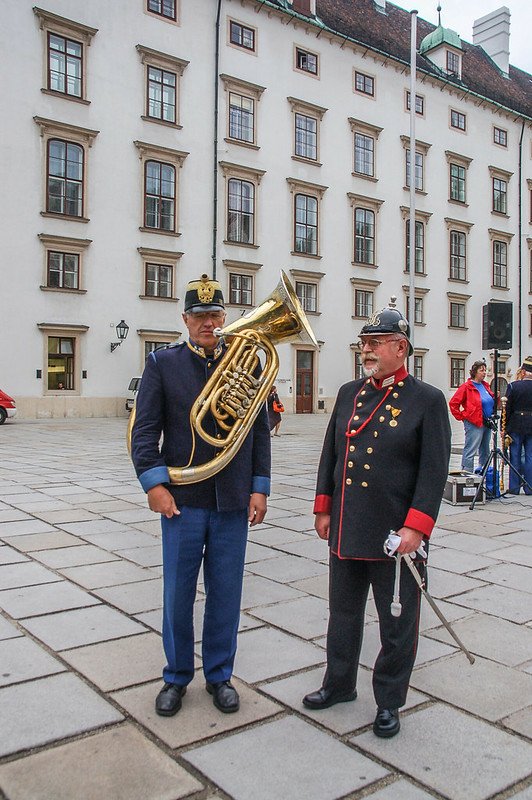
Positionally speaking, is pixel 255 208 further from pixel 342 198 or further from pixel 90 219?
pixel 90 219

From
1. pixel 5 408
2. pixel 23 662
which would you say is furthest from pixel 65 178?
pixel 23 662

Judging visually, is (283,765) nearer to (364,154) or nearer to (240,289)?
(240,289)

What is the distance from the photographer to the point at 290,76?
30047 millimetres

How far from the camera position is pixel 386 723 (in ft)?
9.63

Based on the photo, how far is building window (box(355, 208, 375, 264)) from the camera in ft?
107

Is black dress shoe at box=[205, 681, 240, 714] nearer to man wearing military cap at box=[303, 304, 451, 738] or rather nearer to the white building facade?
man wearing military cap at box=[303, 304, 451, 738]

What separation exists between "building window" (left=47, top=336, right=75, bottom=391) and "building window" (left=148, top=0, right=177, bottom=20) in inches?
482

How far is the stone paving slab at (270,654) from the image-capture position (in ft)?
11.7

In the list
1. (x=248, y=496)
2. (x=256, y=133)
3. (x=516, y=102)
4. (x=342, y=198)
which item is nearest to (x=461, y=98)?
(x=516, y=102)

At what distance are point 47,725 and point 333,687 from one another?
1.19 m

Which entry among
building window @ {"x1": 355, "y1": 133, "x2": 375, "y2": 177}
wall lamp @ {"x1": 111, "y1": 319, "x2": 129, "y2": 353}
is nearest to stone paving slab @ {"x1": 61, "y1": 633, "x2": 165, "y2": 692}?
wall lamp @ {"x1": 111, "y1": 319, "x2": 129, "y2": 353}

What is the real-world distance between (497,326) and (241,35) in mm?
23296

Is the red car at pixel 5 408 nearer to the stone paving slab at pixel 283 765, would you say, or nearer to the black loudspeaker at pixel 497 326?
the black loudspeaker at pixel 497 326

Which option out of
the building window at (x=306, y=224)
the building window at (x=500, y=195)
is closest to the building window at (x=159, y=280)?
the building window at (x=306, y=224)
